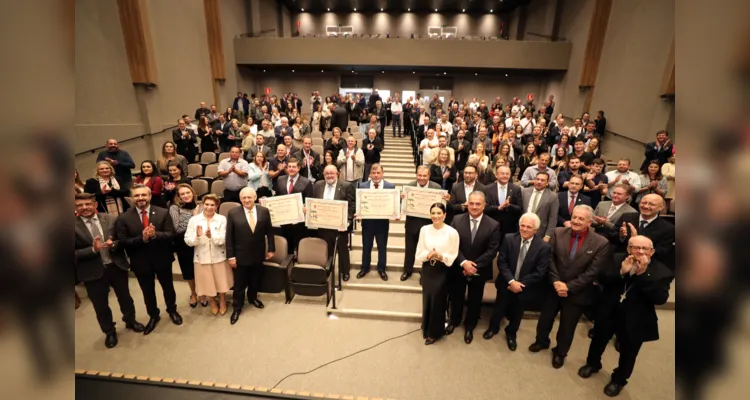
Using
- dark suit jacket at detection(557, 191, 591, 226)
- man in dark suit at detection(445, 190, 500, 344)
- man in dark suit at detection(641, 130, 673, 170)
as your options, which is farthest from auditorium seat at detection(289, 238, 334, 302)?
man in dark suit at detection(641, 130, 673, 170)

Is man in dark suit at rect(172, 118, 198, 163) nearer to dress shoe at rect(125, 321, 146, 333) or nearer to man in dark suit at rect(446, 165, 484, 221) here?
dress shoe at rect(125, 321, 146, 333)

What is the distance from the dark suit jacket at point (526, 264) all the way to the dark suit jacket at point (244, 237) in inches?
116

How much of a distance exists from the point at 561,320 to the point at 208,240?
4187 mm

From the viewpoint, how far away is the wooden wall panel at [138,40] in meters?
8.27

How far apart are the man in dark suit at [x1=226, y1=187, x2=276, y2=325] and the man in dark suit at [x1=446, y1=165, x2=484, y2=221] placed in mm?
2533

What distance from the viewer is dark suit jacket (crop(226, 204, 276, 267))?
4.32m

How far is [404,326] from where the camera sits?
450cm

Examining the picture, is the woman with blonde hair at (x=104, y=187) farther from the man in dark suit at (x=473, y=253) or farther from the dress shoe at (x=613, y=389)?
the dress shoe at (x=613, y=389)

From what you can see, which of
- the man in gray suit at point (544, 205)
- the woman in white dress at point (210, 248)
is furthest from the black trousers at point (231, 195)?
the man in gray suit at point (544, 205)

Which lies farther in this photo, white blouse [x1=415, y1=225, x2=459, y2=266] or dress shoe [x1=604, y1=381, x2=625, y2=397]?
white blouse [x1=415, y1=225, x2=459, y2=266]

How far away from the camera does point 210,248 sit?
4.33 meters

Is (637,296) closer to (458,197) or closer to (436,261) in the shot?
(436,261)
